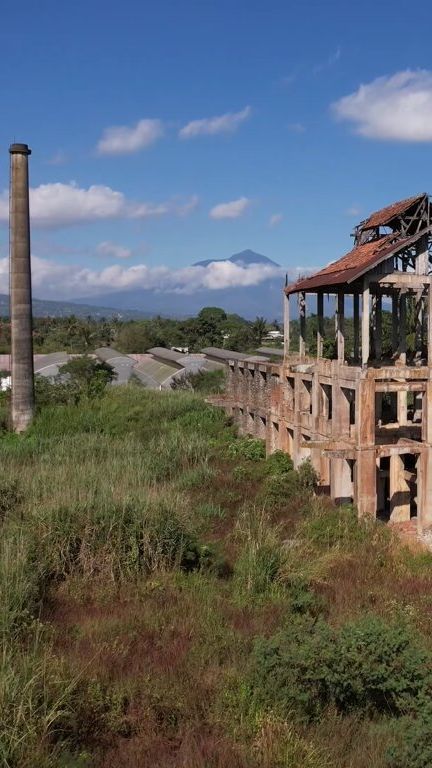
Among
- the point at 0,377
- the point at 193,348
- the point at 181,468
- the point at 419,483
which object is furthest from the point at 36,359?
the point at 419,483

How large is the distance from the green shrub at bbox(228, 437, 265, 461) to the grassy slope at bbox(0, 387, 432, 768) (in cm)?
197

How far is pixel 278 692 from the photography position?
5.92 metres

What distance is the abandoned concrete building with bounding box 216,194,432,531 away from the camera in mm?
13312

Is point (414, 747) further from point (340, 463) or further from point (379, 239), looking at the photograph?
point (379, 239)

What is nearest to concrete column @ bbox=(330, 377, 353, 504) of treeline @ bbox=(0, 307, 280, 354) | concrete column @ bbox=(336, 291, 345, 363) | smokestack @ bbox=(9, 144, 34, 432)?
concrete column @ bbox=(336, 291, 345, 363)

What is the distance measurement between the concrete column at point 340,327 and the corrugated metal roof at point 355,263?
718mm

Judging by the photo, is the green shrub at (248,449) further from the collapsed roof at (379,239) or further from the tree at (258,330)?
the tree at (258,330)

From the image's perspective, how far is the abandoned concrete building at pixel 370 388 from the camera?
1331 centimetres

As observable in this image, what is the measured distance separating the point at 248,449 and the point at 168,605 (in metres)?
11.2

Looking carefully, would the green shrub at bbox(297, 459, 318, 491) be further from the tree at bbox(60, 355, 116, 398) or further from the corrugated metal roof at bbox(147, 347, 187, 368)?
the corrugated metal roof at bbox(147, 347, 187, 368)

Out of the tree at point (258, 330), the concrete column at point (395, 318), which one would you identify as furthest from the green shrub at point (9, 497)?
the tree at point (258, 330)

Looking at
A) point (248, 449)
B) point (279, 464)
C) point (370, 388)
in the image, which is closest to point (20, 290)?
point (248, 449)

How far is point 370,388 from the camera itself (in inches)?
516

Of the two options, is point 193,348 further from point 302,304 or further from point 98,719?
point 98,719
